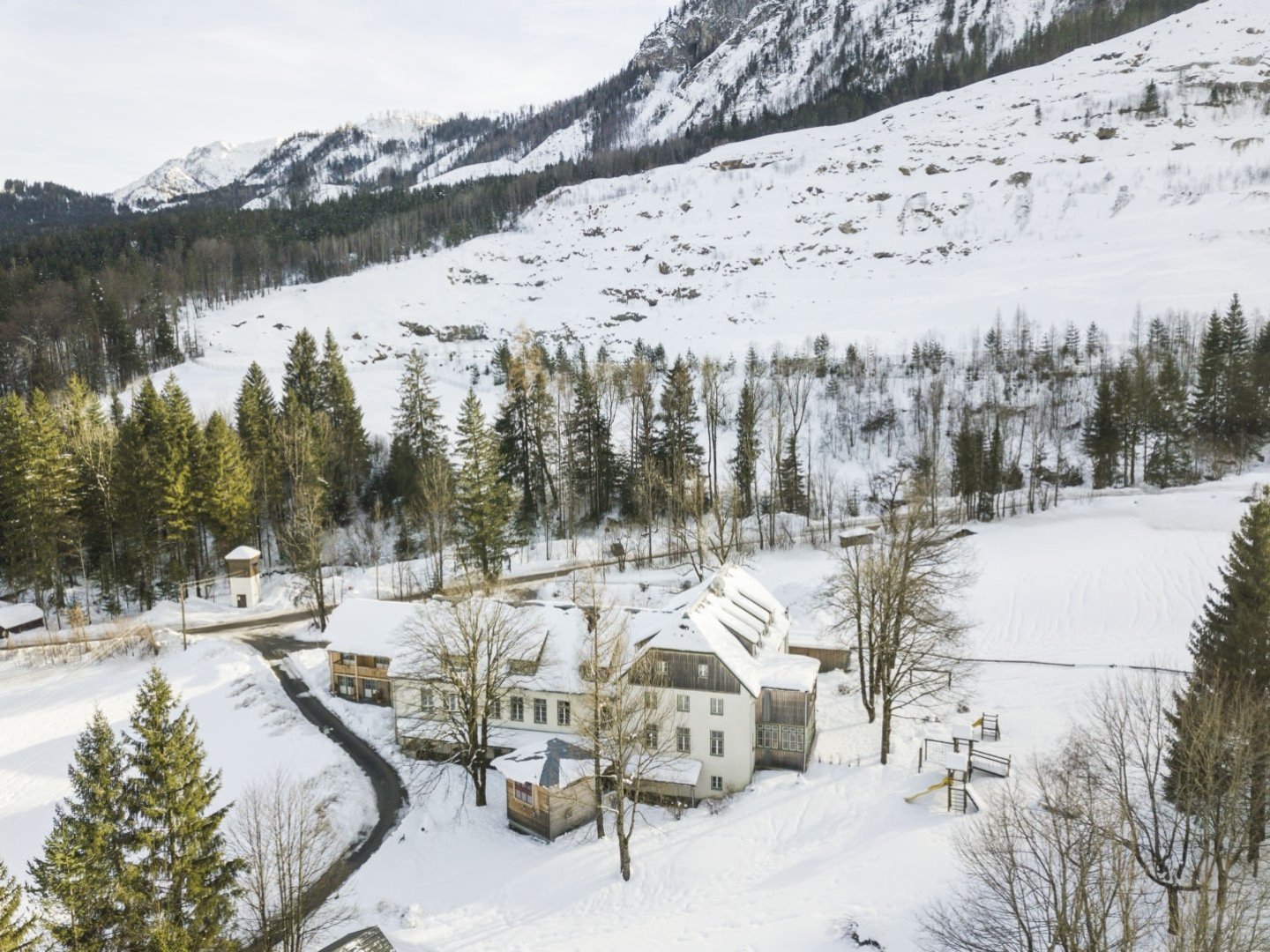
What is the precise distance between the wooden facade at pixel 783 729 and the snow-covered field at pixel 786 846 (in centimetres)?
108

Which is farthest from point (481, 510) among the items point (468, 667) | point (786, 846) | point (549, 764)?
point (786, 846)

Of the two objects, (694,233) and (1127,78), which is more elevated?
(1127,78)

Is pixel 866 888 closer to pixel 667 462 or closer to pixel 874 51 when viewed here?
pixel 667 462

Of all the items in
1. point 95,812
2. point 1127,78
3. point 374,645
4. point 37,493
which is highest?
point 1127,78

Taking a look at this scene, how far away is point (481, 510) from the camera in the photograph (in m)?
44.4

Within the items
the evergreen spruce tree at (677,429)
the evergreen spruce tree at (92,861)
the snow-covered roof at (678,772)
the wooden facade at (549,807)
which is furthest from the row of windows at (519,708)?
the evergreen spruce tree at (677,429)

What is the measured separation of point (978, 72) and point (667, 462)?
15478 centimetres

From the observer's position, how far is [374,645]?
1323 inches

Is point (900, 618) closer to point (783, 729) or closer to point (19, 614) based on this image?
point (783, 729)

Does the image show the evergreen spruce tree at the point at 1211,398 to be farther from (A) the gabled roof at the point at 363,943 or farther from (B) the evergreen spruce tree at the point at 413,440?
(A) the gabled roof at the point at 363,943

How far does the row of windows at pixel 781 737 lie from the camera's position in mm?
27906

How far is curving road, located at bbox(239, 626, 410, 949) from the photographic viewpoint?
2244 cm

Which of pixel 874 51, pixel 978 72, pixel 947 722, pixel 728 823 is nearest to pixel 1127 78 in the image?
pixel 978 72

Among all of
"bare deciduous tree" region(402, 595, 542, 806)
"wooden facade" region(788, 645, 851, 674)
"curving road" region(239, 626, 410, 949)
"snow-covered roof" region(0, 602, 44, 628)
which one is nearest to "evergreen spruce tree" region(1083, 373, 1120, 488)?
"wooden facade" region(788, 645, 851, 674)
